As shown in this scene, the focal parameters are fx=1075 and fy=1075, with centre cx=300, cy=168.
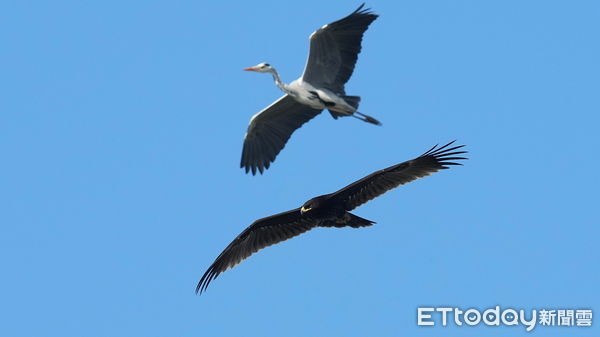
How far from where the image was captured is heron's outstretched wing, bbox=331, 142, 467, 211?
70.7ft

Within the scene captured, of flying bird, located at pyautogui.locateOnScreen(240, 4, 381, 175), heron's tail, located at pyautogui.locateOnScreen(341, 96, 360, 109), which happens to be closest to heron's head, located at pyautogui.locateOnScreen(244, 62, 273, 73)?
flying bird, located at pyautogui.locateOnScreen(240, 4, 381, 175)

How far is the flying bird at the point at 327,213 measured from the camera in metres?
21.6

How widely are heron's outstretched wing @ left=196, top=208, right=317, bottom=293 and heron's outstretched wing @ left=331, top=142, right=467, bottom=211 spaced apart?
1.36 m

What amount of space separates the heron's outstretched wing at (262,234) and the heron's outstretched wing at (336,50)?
2.86 m

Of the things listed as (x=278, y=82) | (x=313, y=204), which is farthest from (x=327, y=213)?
(x=278, y=82)

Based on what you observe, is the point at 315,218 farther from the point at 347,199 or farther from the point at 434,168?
the point at 434,168

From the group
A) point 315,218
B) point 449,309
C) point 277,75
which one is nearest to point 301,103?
point 277,75

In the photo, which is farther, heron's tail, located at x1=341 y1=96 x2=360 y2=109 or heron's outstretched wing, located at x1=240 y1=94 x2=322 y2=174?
heron's outstretched wing, located at x1=240 y1=94 x2=322 y2=174

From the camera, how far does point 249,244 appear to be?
2366 centimetres

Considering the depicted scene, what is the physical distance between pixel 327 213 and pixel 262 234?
190 centimetres

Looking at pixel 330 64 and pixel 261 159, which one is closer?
pixel 330 64

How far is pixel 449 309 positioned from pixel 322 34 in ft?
20.5

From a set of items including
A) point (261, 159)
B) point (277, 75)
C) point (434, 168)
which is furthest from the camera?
point (261, 159)

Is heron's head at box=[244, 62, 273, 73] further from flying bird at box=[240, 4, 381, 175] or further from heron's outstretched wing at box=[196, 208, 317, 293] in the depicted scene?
heron's outstretched wing at box=[196, 208, 317, 293]
